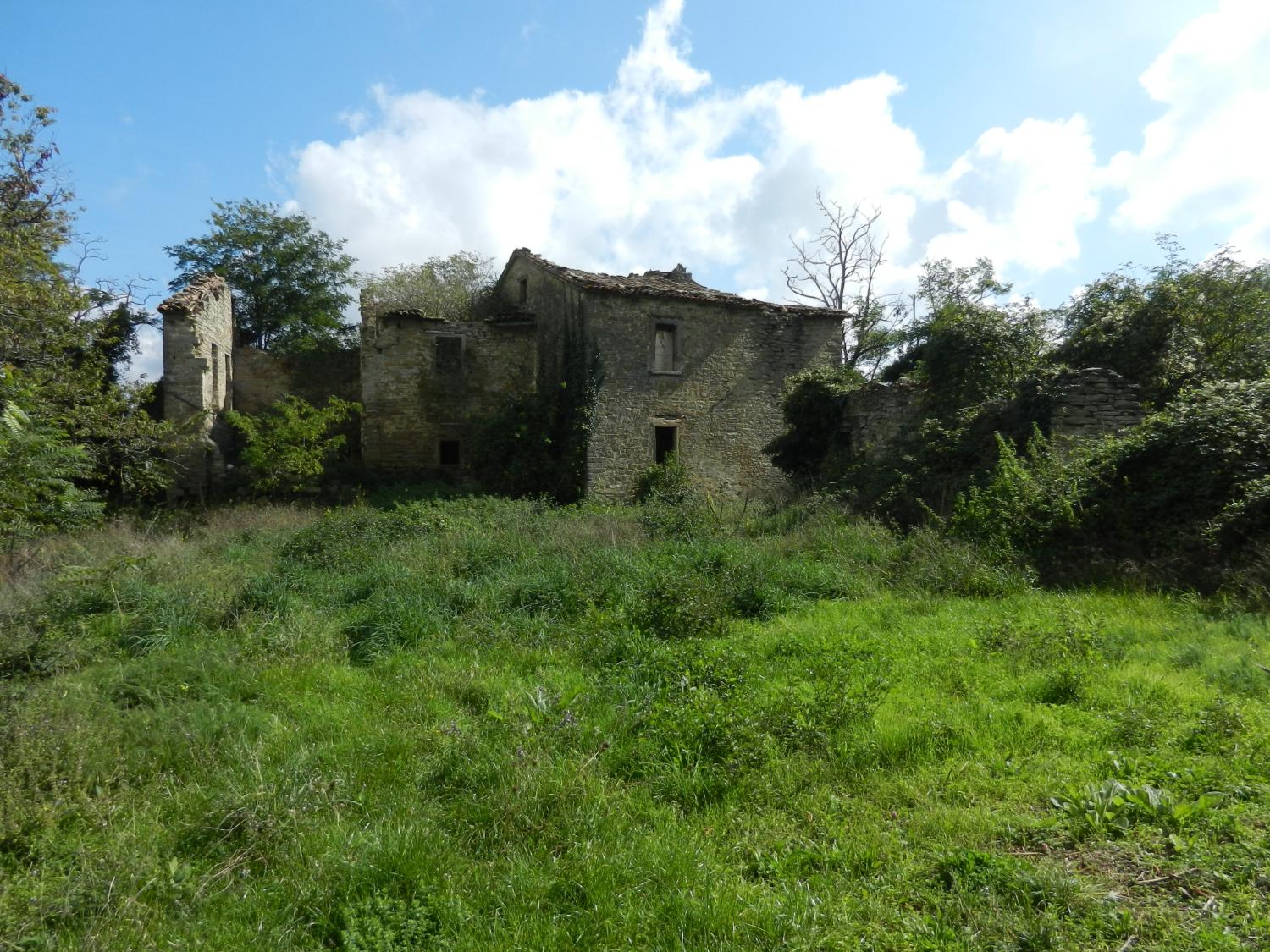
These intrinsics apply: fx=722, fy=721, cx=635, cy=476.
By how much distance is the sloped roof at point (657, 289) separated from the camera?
1806 cm

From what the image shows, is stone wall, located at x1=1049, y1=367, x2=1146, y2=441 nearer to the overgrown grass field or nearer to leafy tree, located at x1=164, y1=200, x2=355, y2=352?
the overgrown grass field

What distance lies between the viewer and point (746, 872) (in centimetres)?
330

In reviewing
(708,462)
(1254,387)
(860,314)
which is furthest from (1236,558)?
(860,314)

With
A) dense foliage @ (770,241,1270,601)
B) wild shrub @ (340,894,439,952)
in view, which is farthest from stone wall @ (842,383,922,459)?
wild shrub @ (340,894,439,952)

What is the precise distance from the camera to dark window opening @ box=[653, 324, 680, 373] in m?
18.7

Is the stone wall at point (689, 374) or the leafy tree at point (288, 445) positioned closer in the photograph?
the leafy tree at point (288, 445)

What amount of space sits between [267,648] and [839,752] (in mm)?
4729

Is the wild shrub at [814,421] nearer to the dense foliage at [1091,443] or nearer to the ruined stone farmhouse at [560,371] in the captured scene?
the dense foliage at [1091,443]

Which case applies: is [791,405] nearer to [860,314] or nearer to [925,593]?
[925,593]

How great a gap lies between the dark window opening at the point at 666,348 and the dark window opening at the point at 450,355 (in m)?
5.73

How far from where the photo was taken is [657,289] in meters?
18.5

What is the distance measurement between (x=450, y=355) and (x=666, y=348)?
621cm

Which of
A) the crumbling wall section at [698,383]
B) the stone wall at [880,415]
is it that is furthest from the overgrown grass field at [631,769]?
the crumbling wall section at [698,383]

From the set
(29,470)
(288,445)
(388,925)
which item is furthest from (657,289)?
(388,925)
